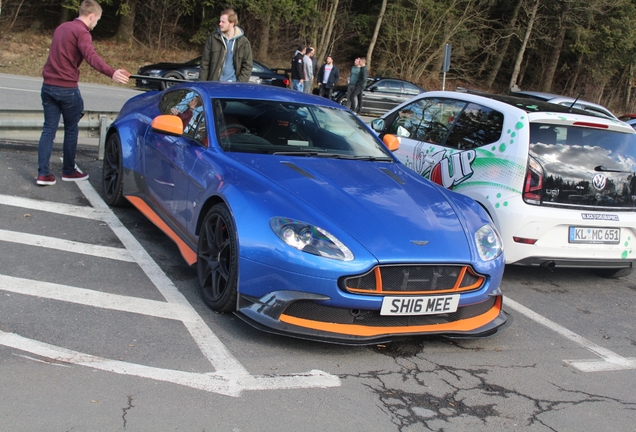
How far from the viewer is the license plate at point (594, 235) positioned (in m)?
6.02

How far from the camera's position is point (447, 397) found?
3875mm

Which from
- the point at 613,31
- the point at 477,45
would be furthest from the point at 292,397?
the point at 613,31

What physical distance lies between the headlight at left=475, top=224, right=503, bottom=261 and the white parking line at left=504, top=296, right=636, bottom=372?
85 centimetres

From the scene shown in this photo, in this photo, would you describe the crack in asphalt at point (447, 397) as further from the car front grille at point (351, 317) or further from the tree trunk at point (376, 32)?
the tree trunk at point (376, 32)

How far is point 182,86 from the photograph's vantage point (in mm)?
6621

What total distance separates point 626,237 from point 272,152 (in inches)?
127

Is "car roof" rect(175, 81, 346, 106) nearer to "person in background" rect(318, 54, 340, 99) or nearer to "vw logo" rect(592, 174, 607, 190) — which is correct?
"vw logo" rect(592, 174, 607, 190)

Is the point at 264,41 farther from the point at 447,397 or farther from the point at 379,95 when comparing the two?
the point at 447,397

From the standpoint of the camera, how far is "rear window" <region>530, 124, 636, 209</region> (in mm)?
6023

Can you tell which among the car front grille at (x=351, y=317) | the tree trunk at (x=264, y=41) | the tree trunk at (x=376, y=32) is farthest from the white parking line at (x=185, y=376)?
the tree trunk at (x=376, y=32)

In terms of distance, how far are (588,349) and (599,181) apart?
1.78 meters

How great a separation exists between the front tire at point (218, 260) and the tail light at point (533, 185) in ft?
8.86

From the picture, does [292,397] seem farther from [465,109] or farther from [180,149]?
[465,109]

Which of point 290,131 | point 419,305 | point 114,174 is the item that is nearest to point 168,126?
point 290,131
